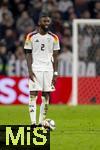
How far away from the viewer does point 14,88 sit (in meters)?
24.0

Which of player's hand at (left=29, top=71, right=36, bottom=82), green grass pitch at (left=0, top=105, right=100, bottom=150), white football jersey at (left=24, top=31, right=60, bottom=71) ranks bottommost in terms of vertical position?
green grass pitch at (left=0, top=105, right=100, bottom=150)

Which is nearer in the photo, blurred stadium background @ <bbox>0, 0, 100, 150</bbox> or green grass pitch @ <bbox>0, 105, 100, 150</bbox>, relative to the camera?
green grass pitch @ <bbox>0, 105, 100, 150</bbox>

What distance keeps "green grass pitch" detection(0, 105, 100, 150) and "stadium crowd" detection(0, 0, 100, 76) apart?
2.70 m

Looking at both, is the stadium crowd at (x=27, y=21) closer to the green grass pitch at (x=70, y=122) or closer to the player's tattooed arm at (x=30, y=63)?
the green grass pitch at (x=70, y=122)

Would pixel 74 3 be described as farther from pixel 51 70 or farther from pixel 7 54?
pixel 51 70

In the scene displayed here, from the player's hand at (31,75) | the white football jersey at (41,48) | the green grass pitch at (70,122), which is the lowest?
the green grass pitch at (70,122)

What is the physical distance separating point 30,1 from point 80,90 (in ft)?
16.3

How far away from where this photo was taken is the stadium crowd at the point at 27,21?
25516 mm

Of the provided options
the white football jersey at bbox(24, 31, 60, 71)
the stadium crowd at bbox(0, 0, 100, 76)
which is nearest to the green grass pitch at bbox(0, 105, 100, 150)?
the white football jersey at bbox(24, 31, 60, 71)

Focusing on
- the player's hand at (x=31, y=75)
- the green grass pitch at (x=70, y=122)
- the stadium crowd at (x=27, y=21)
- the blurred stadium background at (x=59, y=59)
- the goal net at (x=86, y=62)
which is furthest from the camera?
the stadium crowd at (x=27, y=21)

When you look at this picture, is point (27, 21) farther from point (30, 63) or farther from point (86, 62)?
point (30, 63)

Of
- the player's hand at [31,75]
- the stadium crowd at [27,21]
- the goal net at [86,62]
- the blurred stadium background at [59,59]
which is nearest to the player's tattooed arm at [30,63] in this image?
the player's hand at [31,75]

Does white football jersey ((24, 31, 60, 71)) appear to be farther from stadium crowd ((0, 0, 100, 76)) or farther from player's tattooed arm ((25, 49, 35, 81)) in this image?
stadium crowd ((0, 0, 100, 76))

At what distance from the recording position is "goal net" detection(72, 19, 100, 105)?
24016 mm
